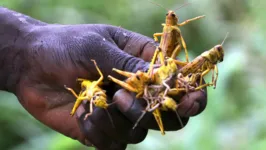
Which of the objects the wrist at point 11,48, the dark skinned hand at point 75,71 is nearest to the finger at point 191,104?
the dark skinned hand at point 75,71

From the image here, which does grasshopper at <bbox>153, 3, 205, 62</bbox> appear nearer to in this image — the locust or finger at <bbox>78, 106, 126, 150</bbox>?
the locust

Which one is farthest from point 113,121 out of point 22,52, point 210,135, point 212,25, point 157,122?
point 212,25

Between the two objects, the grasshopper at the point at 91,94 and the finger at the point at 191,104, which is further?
the grasshopper at the point at 91,94

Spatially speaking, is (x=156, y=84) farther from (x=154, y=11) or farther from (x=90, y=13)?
(x=154, y=11)

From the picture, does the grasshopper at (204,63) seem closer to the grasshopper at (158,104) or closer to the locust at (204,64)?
the locust at (204,64)

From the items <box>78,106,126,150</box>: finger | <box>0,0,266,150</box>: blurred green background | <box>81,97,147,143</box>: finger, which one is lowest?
<box>0,0,266,150</box>: blurred green background

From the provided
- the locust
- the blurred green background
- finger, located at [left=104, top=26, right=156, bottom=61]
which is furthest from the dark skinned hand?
the blurred green background
